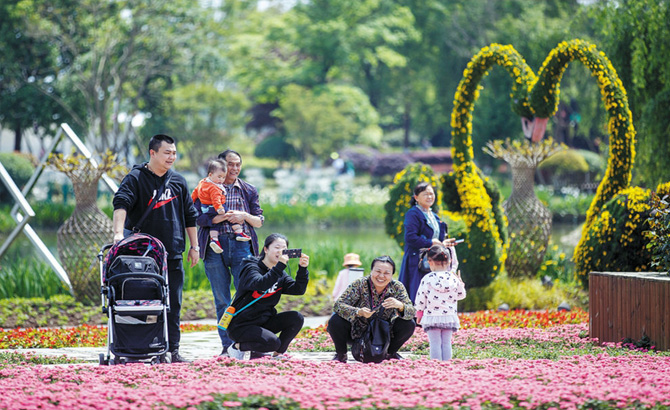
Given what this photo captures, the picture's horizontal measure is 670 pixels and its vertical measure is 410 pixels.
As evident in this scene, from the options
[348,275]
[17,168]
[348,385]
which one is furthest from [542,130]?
[17,168]

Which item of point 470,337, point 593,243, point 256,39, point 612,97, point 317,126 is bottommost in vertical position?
point 470,337

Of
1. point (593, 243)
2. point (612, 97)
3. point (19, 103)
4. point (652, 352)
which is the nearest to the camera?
point (652, 352)

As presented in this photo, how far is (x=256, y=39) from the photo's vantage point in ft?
133

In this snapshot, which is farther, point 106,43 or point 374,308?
point 106,43

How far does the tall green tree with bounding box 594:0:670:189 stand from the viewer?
1397 cm

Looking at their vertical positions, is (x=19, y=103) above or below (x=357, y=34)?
below

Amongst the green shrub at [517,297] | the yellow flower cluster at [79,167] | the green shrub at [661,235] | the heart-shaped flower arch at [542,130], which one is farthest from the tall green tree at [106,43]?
the green shrub at [661,235]

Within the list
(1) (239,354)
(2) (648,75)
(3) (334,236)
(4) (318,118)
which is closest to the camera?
(1) (239,354)

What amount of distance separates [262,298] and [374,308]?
2.81 ft

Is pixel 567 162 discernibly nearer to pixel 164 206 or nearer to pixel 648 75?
pixel 648 75

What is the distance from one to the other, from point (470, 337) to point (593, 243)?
8.52ft

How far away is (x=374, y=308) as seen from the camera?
646 cm

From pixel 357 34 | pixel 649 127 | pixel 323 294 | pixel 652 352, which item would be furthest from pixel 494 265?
pixel 357 34

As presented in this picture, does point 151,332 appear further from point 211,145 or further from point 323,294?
point 211,145
